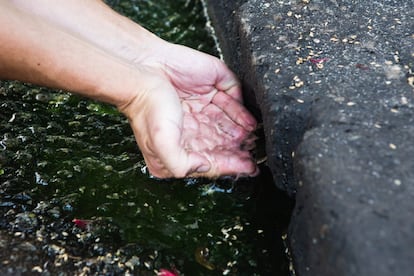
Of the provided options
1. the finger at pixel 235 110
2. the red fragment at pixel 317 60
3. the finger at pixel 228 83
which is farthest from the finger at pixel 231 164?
the red fragment at pixel 317 60

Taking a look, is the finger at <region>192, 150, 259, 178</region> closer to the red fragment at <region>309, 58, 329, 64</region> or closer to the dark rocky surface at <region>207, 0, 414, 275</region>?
the dark rocky surface at <region>207, 0, 414, 275</region>

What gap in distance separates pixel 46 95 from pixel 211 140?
2.28 ft

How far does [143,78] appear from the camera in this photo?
5.67ft

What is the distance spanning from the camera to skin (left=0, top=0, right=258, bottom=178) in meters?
1.62

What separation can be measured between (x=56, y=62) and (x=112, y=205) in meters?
0.42

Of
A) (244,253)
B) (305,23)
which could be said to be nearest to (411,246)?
(244,253)

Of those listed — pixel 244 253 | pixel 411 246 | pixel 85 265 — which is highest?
pixel 411 246

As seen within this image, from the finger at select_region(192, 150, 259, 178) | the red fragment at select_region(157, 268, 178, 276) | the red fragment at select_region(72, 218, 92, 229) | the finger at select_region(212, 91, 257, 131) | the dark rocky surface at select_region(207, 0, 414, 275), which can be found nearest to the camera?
the dark rocky surface at select_region(207, 0, 414, 275)

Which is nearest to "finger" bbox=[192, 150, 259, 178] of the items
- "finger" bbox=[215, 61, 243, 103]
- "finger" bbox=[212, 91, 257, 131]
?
"finger" bbox=[212, 91, 257, 131]

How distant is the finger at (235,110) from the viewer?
74.5 inches

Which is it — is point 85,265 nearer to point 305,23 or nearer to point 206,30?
point 305,23

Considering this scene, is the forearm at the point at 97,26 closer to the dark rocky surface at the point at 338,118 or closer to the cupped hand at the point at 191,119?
the cupped hand at the point at 191,119

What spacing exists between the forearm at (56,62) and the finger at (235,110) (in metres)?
0.33

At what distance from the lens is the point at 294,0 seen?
1977 mm
